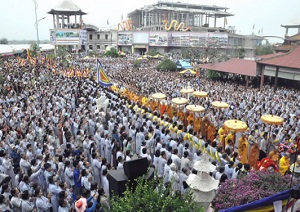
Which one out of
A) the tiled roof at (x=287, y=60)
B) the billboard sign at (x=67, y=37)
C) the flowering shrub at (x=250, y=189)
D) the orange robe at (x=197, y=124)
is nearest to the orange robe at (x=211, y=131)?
the orange robe at (x=197, y=124)

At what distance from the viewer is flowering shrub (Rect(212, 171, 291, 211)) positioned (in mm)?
3805

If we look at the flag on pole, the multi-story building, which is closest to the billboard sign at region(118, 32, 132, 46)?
the multi-story building

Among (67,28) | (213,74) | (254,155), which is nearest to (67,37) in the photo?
(67,28)

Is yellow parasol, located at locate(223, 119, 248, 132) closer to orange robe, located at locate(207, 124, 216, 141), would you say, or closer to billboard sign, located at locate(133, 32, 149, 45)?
orange robe, located at locate(207, 124, 216, 141)

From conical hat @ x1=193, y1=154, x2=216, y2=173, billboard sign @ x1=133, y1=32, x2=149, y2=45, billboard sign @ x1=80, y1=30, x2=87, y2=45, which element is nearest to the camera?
conical hat @ x1=193, y1=154, x2=216, y2=173

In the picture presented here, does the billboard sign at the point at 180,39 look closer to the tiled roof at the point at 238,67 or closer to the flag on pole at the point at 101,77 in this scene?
the tiled roof at the point at 238,67

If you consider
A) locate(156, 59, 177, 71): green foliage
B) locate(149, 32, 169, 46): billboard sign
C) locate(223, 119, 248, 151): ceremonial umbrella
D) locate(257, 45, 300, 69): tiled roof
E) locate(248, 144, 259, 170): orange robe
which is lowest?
locate(248, 144, 259, 170): orange robe

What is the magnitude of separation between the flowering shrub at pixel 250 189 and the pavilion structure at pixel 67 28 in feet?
172

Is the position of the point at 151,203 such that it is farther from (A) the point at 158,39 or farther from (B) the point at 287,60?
(A) the point at 158,39

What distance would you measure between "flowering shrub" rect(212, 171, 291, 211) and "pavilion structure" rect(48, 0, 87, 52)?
5254cm

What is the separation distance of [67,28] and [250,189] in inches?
2122

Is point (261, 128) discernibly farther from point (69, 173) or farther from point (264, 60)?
point (264, 60)

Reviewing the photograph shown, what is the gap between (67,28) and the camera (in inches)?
2052

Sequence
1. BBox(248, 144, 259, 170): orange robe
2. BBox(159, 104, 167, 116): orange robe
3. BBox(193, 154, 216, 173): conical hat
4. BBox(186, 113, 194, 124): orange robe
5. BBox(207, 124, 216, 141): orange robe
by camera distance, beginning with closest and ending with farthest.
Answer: BBox(193, 154, 216, 173): conical hat → BBox(248, 144, 259, 170): orange robe → BBox(207, 124, 216, 141): orange robe → BBox(186, 113, 194, 124): orange robe → BBox(159, 104, 167, 116): orange robe
